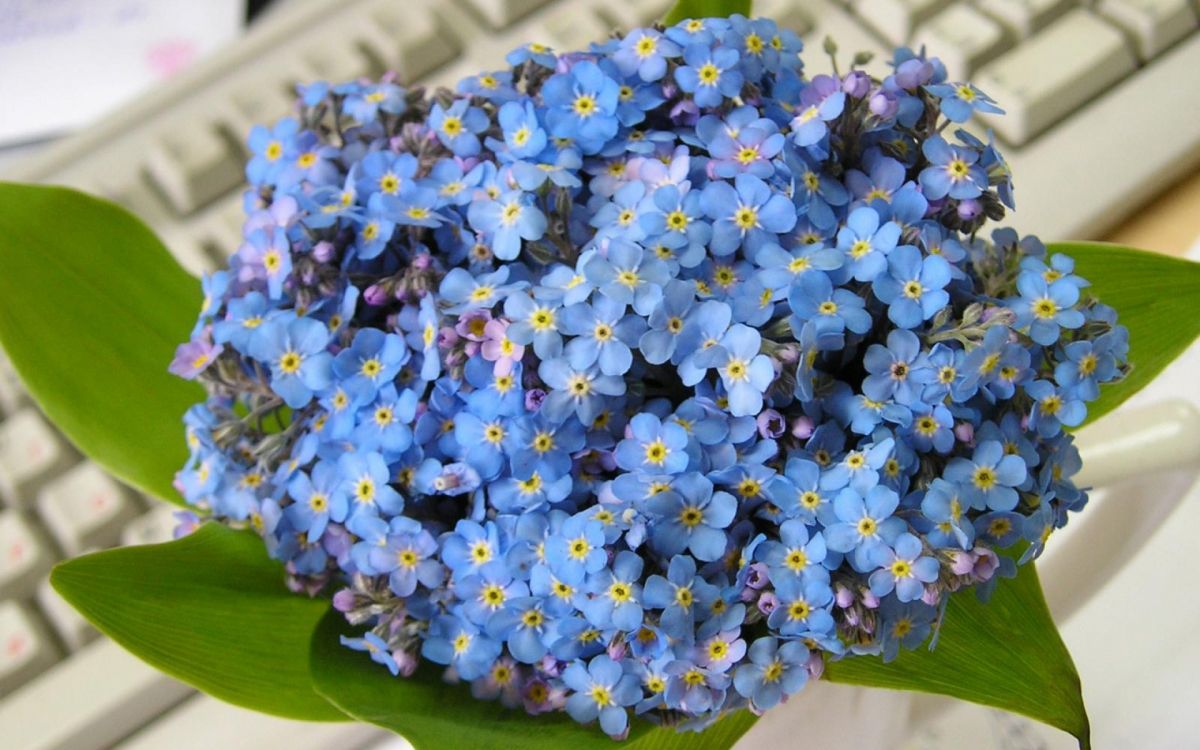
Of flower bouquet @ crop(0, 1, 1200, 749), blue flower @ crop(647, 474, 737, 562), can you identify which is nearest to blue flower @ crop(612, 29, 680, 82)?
flower bouquet @ crop(0, 1, 1200, 749)

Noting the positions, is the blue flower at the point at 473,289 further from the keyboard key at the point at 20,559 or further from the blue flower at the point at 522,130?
the keyboard key at the point at 20,559

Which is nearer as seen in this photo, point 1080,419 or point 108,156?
point 1080,419

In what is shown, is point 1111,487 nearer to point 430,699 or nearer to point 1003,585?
point 1003,585

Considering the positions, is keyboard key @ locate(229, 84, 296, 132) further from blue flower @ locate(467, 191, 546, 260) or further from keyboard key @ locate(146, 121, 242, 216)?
blue flower @ locate(467, 191, 546, 260)

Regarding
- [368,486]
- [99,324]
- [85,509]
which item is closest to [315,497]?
[368,486]

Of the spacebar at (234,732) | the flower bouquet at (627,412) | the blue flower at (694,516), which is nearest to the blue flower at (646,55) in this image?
the flower bouquet at (627,412)

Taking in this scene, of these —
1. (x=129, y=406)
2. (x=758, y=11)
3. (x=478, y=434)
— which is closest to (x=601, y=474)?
(x=478, y=434)
